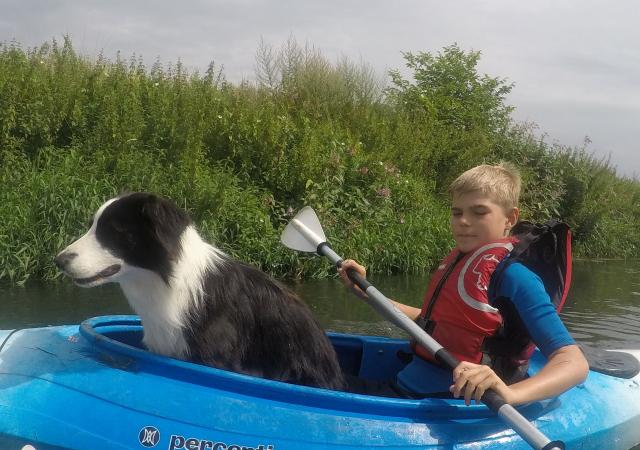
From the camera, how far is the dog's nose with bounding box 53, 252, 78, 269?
215cm

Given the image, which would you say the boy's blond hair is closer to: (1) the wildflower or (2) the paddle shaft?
(2) the paddle shaft

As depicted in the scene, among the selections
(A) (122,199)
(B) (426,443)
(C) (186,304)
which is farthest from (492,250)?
(A) (122,199)

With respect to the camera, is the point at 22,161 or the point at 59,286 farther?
the point at 22,161

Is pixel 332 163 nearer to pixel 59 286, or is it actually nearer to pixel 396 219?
pixel 396 219

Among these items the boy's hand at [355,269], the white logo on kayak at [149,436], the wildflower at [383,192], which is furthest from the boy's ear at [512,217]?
the wildflower at [383,192]

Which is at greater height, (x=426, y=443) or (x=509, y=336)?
(x=509, y=336)

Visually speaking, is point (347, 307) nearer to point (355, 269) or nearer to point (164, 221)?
point (355, 269)

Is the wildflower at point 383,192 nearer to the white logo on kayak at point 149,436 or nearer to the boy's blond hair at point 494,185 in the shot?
the boy's blond hair at point 494,185

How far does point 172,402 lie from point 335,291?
4436 millimetres

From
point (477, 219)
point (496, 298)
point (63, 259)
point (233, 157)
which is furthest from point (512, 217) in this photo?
point (233, 157)

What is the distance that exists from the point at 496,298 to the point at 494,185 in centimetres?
42

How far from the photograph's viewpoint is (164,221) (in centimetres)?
222

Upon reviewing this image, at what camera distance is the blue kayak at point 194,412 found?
80.9 inches

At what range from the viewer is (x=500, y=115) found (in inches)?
534
